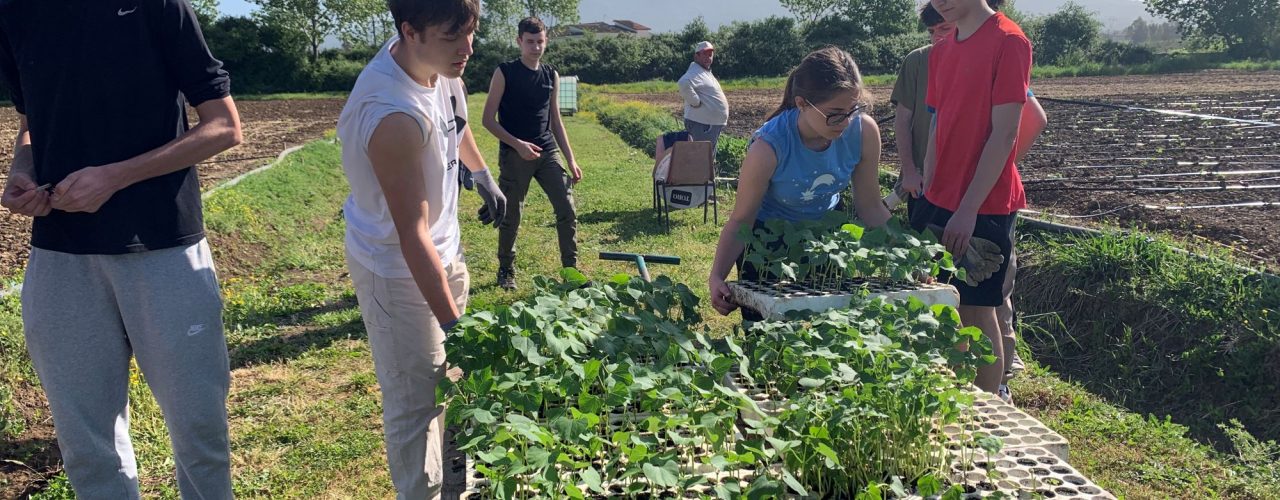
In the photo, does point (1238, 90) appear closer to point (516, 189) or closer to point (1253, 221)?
point (1253, 221)

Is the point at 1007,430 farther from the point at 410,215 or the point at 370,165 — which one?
the point at 370,165

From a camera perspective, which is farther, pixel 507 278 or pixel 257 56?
pixel 257 56

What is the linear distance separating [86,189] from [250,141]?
15020 millimetres

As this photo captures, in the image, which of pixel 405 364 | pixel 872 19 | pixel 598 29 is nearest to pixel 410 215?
pixel 405 364

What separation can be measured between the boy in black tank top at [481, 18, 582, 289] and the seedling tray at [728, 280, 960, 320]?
317cm

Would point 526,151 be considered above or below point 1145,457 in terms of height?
above

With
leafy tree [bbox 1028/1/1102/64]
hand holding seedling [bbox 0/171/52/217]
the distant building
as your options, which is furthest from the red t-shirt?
leafy tree [bbox 1028/1/1102/64]

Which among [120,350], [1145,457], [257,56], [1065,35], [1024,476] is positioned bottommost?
[1145,457]

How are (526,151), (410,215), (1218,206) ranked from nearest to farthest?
(410,215), (526,151), (1218,206)

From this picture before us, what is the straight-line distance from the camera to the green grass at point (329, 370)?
337 cm

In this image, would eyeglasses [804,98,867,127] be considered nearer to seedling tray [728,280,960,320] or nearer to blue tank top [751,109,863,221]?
blue tank top [751,109,863,221]

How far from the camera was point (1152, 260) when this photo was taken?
4848 mm

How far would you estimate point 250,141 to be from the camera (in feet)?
51.6

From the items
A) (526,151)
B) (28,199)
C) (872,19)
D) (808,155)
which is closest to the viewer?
(28,199)
